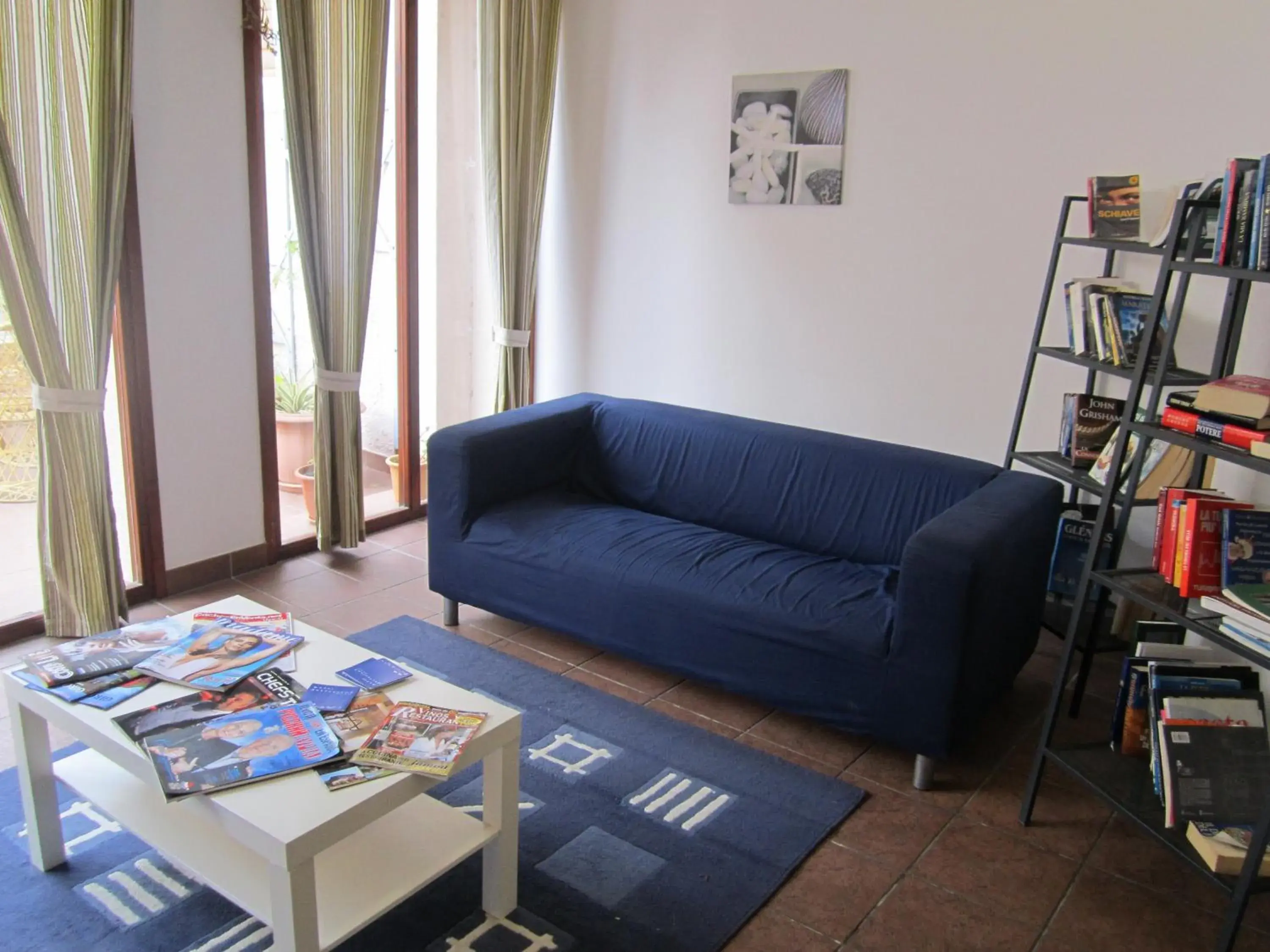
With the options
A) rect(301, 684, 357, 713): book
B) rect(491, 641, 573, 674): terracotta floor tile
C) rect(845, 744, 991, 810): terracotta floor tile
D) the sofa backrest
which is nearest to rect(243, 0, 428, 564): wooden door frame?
the sofa backrest

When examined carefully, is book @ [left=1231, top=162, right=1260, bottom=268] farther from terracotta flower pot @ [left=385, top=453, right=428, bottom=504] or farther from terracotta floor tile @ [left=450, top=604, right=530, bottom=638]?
terracotta flower pot @ [left=385, top=453, right=428, bottom=504]

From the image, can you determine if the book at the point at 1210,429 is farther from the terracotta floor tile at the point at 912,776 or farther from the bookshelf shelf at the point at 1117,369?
the terracotta floor tile at the point at 912,776

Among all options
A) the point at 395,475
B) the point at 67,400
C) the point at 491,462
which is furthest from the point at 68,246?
the point at 395,475

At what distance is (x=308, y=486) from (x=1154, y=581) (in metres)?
3.06

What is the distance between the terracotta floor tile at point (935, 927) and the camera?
6.55 feet

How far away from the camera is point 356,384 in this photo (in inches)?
151

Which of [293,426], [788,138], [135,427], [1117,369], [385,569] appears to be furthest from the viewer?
[293,426]

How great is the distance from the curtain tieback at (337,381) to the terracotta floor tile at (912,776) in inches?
90.4

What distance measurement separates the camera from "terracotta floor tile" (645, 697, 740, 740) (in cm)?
276

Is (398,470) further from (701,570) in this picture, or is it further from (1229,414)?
(1229,414)

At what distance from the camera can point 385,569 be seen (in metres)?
3.84

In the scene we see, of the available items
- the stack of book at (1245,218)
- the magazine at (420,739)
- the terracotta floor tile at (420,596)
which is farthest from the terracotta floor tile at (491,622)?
the stack of book at (1245,218)

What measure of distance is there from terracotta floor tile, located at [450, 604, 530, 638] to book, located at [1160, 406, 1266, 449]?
78.7 inches

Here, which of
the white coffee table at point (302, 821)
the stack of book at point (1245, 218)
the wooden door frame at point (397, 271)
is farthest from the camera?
the wooden door frame at point (397, 271)
